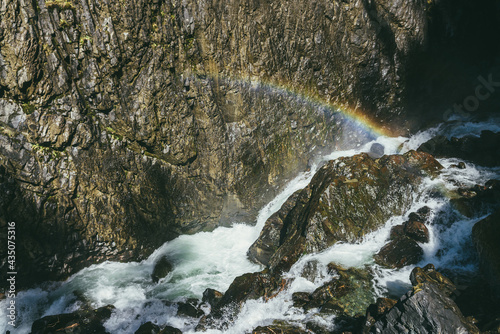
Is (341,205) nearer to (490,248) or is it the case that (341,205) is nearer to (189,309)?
(490,248)

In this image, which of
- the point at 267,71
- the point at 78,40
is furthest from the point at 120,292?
the point at 267,71

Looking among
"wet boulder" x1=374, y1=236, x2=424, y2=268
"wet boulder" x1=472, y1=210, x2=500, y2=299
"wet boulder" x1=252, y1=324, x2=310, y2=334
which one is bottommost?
"wet boulder" x1=252, y1=324, x2=310, y2=334

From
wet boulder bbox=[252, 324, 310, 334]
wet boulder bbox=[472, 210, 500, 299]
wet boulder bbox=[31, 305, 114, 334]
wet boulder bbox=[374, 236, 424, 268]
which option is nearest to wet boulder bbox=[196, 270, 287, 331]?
wet boulder bbox=[252, 324, 310, 334]

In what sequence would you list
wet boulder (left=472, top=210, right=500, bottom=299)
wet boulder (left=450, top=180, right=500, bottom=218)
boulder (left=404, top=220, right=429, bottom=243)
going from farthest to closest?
1. wet boulder (left=450, top=180, right=500, bottom=218)
2. boulder (left=404, top=220, right=429, bottom=243)
3. wet boulder (left=472, top=210, right=500, bottom=299)

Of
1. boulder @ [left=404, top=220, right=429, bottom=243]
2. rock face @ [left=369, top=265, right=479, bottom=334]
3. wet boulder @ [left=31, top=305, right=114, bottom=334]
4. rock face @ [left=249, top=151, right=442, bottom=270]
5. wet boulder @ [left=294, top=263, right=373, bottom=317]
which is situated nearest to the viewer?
rock face @ [left=369, top=265, right=479, bottom=334]

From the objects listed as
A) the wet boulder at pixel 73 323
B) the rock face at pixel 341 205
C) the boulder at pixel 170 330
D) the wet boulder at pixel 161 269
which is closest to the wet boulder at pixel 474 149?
the rock face at pixel 341 205

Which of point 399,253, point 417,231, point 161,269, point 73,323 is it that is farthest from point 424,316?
point 73,323

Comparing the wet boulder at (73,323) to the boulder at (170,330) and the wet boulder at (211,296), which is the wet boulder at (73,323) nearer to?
the boulder at (170,330)

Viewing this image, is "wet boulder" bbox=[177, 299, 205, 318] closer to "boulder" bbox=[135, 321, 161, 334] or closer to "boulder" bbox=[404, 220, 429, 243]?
"boulder" bbox=[135, 321, 161, 334]
